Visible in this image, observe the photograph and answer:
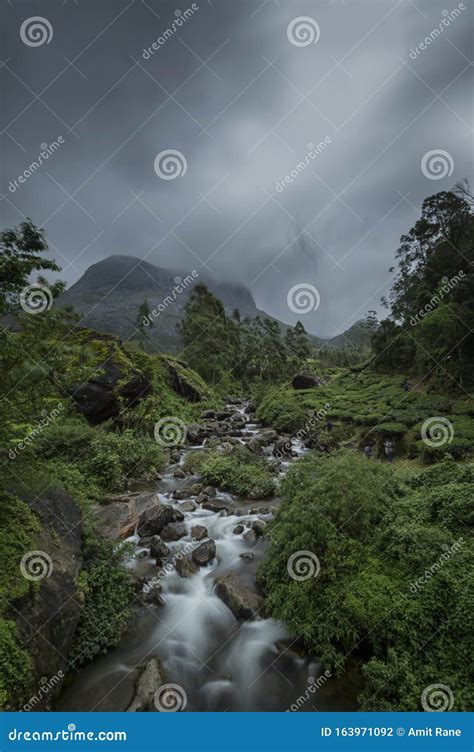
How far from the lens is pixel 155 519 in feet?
33.0

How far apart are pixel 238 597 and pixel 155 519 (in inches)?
144

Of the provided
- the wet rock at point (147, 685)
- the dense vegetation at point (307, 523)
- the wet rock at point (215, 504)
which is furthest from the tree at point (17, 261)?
the wet rock at point (215, 504)

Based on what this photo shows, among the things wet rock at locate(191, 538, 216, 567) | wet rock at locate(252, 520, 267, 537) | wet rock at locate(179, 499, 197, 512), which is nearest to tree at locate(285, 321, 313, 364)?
wet rock at locate(179, 499, 197, 512)

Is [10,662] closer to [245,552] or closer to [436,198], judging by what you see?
[245,552]

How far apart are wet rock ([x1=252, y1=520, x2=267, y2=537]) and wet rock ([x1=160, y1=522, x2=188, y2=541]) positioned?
2078mm

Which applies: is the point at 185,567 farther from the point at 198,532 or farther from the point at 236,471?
the point at 236,471

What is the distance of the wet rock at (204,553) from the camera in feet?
29.2

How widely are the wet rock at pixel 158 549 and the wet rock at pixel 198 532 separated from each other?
961 millimetres

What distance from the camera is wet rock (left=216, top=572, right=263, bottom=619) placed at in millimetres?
7234

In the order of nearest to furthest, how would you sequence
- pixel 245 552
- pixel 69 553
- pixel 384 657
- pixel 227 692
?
pixel 384 657
pixel 227 692
pixel 69 553
pixel 245 552

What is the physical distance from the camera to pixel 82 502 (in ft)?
28.4

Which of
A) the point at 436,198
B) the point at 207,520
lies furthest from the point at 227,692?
the point at 436,198

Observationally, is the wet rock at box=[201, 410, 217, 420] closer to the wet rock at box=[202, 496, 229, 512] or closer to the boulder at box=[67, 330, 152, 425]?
the boulder at box=[67, 330, 152, 425]

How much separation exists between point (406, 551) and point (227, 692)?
4123mm
